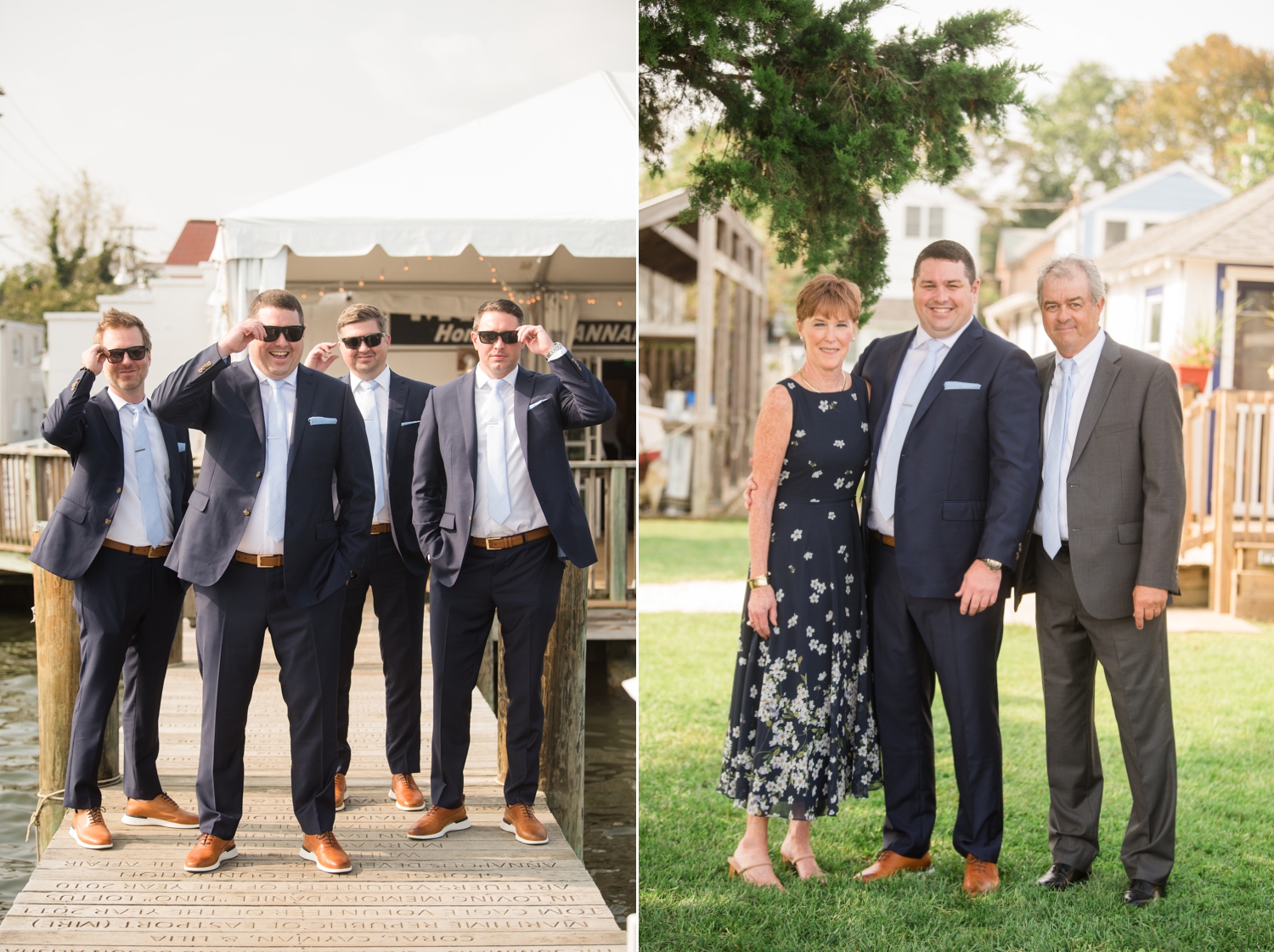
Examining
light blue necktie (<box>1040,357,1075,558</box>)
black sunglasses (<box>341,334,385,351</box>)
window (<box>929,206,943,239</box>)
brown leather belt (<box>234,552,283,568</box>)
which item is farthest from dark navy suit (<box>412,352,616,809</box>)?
window (<box>929,206,943,239</box>)

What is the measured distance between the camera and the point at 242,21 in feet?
62.3

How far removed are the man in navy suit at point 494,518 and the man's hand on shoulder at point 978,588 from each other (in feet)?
4.11

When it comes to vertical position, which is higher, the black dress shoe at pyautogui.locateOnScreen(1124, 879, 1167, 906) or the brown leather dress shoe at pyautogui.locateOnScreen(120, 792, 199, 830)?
the brown leather dress shoe at pyautogui.locateOnScreen(120, 792, 199, 830)

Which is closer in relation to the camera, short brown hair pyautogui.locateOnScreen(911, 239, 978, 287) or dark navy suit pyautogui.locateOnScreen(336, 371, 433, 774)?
short brown hair pyautogui.locateOnScreen(911, 239, 978, 287)

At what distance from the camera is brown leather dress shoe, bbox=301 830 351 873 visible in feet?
12.2

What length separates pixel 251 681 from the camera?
374 centimetres

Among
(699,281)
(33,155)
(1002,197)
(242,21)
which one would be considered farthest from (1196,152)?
(33,155)

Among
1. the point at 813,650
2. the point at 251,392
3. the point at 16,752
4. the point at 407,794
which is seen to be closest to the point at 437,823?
the point at 407,794

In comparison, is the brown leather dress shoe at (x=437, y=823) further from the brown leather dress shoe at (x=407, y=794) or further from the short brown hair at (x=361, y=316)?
the short brown hair at (x=361, y=316)

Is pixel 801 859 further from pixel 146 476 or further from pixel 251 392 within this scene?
pixel 146 476

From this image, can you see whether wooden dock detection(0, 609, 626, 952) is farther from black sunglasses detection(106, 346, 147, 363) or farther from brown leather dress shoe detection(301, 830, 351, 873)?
black sunglasses detection(106, 346, 147, 363)

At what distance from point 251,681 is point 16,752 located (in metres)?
5.37

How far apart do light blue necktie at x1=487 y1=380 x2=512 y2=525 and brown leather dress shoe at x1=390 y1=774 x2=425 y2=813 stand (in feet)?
3.68

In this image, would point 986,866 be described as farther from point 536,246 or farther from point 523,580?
point 536,246
